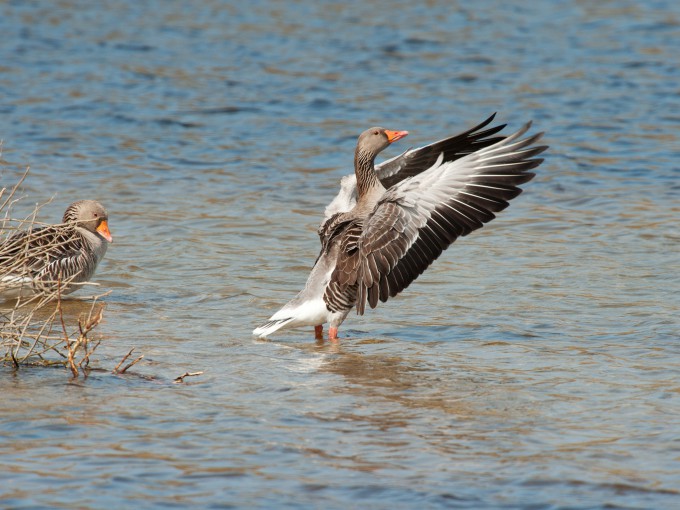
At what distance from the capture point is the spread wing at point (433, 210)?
8234 millimetres

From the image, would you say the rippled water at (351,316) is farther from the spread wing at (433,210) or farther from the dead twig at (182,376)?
the spread wing at (433,210)

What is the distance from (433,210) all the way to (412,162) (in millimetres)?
1577

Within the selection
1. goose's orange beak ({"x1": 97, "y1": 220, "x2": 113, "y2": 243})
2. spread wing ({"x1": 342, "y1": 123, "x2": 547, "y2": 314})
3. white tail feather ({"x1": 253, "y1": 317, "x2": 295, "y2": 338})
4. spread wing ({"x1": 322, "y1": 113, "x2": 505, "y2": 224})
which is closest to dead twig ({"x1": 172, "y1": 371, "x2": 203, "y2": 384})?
white tail feather ({"x1": 253, "y1": 317, "x2": 295, "y2": 338})

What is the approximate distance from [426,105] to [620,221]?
687 centimetres

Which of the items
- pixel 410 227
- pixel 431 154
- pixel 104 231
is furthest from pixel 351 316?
pixel 104 231

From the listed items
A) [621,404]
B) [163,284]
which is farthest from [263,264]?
[621,404]

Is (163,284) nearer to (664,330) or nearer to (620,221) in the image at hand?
(664,330)

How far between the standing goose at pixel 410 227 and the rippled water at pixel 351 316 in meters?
0.34

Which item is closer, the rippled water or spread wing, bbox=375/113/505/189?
the rippled water

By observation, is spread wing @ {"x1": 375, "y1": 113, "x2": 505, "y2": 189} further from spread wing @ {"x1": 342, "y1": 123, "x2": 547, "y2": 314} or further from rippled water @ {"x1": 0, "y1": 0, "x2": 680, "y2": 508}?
rippled water @ {"x1": 0, "y1": 0, "x2": 680, "y2": 508}

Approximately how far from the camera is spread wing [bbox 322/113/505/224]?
9.25 meters

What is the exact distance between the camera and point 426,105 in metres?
18.9

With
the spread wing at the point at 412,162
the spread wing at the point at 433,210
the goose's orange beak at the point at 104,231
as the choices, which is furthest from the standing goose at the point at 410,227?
the goose's orange beak at the point at 104,231

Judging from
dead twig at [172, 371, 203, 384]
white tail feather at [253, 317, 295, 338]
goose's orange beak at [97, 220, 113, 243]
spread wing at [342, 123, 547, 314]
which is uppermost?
spread wing at [342, 123, 547, 314]
